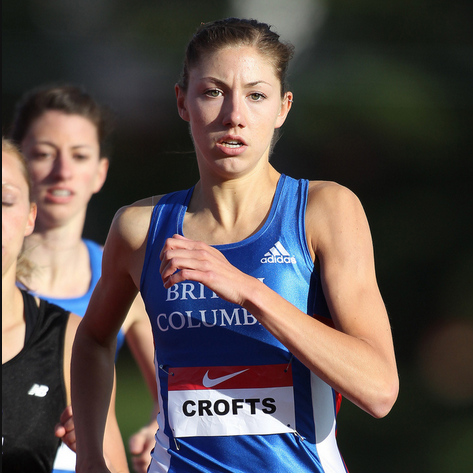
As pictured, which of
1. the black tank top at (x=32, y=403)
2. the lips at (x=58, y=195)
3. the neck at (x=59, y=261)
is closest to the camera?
the black tank top at (x=32, y=403)

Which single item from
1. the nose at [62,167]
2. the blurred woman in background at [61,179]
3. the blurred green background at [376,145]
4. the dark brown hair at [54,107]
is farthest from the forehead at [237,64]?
the blurred green background at [376,145]

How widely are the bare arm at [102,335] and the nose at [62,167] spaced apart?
6.51 feet

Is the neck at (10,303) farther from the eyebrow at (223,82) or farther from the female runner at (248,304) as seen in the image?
the eyebrow at (223,82)

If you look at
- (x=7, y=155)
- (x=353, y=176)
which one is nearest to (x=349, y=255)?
(x=7, y=155)

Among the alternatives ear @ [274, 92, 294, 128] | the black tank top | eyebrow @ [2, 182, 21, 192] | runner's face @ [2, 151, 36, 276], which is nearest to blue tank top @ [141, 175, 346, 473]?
ear @ [274, 92, 294, 128]

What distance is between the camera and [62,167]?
3900 mm

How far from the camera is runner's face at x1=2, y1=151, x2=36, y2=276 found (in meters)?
2.55

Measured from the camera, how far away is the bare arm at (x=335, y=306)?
4.88ft

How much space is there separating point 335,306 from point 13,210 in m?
1.51

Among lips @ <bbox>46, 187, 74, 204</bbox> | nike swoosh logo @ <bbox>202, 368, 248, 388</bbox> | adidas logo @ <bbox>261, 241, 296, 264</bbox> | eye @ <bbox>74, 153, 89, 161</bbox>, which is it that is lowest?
nike swoosh logo @ <bbox>202, 368, 248, 388</bbox>

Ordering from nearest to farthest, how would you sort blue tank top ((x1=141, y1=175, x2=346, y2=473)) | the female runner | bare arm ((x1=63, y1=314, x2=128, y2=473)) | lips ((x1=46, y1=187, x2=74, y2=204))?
the female runner
blue tank top ((x1=141, y1=175, x2=346, y2=473))
bare arm ((x1=63, y1=314, x2=128, y2=473))
lips ((x1=46, y1=187, x2=74, y2=204))

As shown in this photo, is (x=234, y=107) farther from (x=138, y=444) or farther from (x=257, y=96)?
(x=138, y=444)

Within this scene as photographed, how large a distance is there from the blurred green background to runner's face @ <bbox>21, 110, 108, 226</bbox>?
303 centimetres

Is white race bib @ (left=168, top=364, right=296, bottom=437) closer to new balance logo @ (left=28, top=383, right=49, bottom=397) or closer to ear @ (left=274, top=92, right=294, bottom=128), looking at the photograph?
ear @ (left=274, top=92, right=294, bottom=128)
